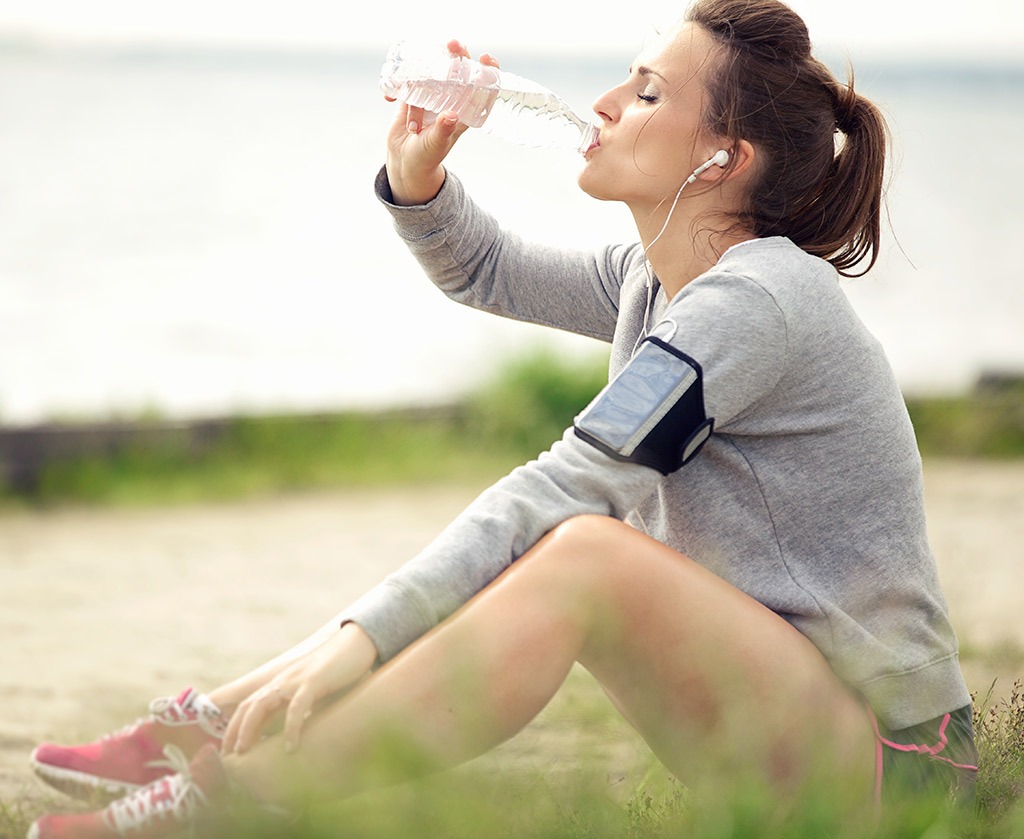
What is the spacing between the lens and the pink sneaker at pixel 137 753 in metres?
1.87

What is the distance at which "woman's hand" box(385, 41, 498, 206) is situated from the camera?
6.81 feet

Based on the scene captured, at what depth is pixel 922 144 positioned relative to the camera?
58.2 feet

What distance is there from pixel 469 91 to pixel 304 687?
110cm

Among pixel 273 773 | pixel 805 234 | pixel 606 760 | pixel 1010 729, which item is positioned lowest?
pixel 606 760

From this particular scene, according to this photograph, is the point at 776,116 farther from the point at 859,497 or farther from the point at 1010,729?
the point at 1010,729

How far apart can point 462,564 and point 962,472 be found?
344 cm

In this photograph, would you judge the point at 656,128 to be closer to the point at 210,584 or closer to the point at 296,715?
the point at 296,715

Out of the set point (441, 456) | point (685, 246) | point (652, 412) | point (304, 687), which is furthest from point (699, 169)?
point (441, 456)

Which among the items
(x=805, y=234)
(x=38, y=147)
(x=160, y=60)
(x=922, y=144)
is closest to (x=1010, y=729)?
(x=805, y=234)

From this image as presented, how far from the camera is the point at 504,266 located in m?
2.33

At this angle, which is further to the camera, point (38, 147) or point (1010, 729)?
point (38, 147)

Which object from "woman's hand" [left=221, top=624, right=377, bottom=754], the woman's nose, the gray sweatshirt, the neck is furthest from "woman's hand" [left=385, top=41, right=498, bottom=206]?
"woman's hand" [left=221, top=624, right=377, bottom=754]

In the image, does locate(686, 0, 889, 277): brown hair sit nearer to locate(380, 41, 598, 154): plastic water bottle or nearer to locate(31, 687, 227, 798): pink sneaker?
locate(380, 41, 598, 154): plastic water bottle

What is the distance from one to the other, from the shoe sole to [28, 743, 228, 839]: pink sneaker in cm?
22
